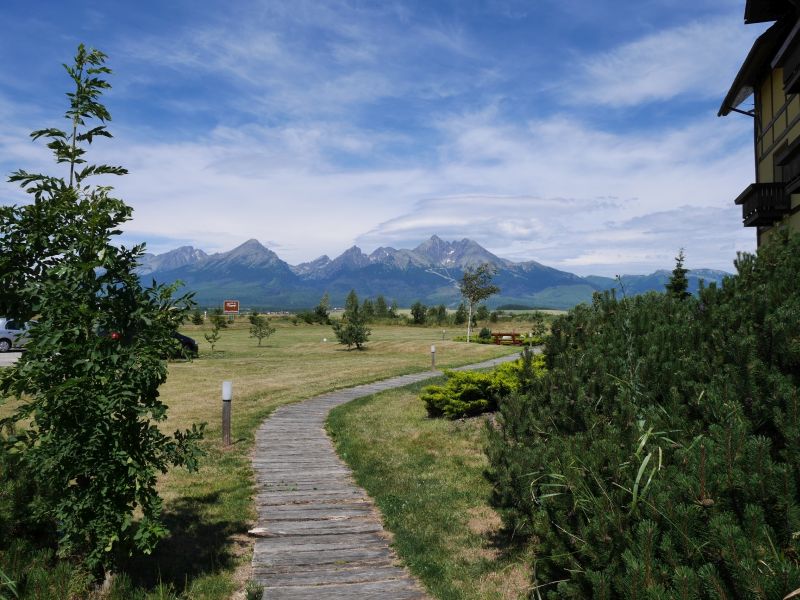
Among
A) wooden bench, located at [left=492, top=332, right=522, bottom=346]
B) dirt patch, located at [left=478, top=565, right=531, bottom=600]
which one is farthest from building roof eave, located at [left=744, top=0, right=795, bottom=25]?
wooden bench, located at [left=492, top=332, right=522, bottom=346]

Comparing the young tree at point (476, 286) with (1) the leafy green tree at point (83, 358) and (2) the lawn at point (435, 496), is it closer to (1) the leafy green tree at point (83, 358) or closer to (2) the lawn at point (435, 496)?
(2) the lawn at point (435, 496)

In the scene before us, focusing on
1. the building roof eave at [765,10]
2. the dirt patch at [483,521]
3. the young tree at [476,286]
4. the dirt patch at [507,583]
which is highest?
the building roof eave at [765,10]

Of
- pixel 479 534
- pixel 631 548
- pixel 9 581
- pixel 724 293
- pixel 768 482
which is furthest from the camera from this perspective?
pixel 479 534

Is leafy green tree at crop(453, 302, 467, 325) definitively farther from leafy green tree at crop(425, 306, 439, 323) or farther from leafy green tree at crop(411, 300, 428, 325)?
leafy green tree at crop(411, 300, 428, 325)

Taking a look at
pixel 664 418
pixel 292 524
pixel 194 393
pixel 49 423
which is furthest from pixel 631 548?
pixel 194 393

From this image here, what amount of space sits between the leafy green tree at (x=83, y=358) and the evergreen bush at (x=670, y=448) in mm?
3004

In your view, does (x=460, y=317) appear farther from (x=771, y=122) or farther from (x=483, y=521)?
(x=483, y=521)

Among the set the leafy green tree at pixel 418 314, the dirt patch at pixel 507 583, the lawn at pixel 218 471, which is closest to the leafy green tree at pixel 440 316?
the leafy green tree at pixel 418 314

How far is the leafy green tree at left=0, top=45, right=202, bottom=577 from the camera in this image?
4.12 m

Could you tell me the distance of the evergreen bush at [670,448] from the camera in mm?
2660

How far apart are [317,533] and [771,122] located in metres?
19.9

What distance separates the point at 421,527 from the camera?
21.1 feet

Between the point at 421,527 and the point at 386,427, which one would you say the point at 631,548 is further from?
the point at 386,427

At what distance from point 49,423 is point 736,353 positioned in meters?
4.84
